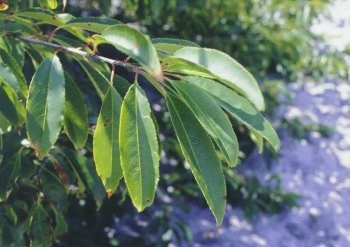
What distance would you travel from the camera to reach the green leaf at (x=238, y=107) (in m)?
1.05

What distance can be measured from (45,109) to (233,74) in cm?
34

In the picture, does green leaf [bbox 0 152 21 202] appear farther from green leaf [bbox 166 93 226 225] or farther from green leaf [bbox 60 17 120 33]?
green leaf [bbox 166 93 226 225]

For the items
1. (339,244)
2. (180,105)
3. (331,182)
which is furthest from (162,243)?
(180,105)

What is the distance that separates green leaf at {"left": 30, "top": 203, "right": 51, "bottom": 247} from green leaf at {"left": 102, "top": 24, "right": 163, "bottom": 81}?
0.85m

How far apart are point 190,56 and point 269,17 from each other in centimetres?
241

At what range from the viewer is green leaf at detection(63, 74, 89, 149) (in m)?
1.32

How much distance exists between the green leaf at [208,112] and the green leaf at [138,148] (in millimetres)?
64

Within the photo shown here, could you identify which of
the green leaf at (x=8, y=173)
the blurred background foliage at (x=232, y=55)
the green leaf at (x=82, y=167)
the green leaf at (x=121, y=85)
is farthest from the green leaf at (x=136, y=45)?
the blurred background foliage at (x=232, y=55)

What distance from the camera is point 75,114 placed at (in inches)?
52.2

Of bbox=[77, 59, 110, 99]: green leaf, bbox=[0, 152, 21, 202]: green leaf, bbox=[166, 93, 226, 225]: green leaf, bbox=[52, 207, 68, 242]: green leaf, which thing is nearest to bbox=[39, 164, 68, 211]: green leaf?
bbox=[52, 207, 68, 242]: green leaf

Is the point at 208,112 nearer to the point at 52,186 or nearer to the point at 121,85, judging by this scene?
the point at 121,85

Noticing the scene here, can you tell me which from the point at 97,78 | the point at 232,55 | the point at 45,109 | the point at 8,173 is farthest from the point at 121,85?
the point at 232,55

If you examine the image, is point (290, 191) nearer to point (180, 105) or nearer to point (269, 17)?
point (269, 17)

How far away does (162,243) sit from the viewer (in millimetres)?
2643
